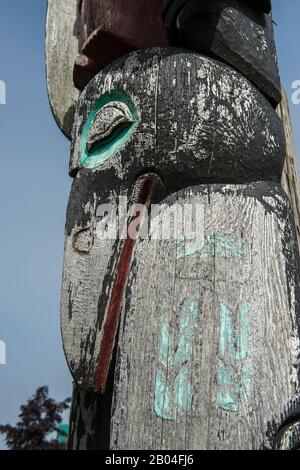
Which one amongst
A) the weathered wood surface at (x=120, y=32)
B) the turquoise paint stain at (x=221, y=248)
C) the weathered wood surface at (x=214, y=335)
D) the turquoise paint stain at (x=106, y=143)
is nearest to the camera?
the weathered wood surface at (x=214, y=335)

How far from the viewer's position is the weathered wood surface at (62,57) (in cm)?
273

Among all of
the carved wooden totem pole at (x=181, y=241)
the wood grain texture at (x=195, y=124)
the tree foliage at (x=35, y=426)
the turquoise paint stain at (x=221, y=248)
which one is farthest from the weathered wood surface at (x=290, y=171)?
the tree foliage at (x=35, y=426)

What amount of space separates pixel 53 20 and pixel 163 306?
174cm

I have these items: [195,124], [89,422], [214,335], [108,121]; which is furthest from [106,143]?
[89,422]

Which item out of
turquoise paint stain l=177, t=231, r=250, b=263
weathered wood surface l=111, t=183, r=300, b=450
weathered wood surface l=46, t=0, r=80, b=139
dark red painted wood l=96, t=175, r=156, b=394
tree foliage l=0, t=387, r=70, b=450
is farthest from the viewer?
tree foliage l=0, t=387, r=70, b=450

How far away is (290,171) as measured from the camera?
260 cm

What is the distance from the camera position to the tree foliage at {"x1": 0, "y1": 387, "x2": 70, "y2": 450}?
18.1 feet

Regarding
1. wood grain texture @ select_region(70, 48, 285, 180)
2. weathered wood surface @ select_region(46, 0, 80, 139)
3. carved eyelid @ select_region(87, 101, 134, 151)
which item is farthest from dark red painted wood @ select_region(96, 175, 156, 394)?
weathered wood surface @ select_region(46, 0, 80, 139)

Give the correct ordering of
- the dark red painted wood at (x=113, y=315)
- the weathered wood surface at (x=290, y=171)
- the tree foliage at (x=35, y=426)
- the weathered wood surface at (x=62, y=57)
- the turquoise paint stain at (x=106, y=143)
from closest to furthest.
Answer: the dark red painted wood at (x=113, y=315)
the turquoise paint stain at (x=106, y=143)
the weathered wood surface at (x=290, y=171)
the weathered wood surface at (x=62, y=57)
the tree foliage at (x=35, y=426)

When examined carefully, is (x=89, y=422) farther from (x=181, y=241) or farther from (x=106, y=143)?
(x=106, y=143)

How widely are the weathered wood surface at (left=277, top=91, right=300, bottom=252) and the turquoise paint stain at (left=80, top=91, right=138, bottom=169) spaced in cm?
78

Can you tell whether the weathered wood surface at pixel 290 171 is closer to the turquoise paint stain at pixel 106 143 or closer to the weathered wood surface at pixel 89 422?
the turquoise paint stain at pixel 106 143

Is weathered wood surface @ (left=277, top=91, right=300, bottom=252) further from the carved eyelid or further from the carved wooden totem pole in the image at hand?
the carved eyelid

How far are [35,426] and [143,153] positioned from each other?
4.22m
